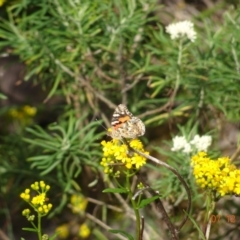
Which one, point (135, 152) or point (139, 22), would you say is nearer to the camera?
point (135, 152)

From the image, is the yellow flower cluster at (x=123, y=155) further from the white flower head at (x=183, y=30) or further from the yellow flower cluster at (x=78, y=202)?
the yellow flower cluster at (x=78, y=202)

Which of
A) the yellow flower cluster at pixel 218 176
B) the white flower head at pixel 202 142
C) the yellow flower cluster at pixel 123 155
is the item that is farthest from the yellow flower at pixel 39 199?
the white flower head at pixel 202 142

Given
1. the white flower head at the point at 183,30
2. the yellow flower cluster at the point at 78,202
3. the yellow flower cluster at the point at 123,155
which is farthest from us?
the yellow flower cluster at the point at 78,202

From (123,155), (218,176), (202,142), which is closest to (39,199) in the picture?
(123,155)

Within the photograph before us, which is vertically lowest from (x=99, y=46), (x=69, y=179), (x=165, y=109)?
(x=69, y=179)

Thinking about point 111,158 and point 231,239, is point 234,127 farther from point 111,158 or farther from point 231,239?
point 111,158

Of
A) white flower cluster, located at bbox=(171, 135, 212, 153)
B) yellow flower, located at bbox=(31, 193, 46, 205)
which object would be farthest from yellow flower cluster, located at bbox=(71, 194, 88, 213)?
yellow flower, located at bbox=(31, 193, 46, 205)

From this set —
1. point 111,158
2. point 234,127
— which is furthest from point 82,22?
point 111,158
